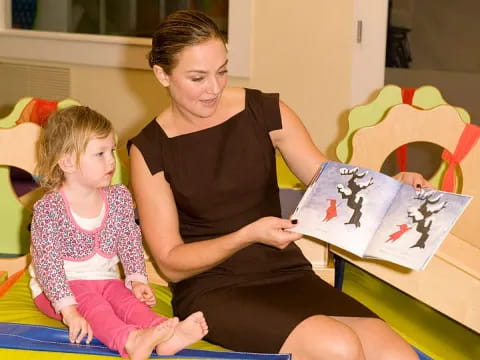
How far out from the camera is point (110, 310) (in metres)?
1.83

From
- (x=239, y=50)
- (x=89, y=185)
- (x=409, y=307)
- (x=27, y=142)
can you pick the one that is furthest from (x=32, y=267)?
(x=239, y=50)

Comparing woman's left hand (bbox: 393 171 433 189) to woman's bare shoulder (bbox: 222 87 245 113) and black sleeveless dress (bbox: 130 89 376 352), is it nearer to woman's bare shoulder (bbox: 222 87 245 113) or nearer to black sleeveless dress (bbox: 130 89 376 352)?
black sleeveless dress (bbox: 130 89 376 352)

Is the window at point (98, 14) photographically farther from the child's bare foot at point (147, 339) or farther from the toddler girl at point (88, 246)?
the child's bare foot at point (147, 339)

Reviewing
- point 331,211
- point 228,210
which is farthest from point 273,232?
point 228,210

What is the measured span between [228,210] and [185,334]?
0.33 metres

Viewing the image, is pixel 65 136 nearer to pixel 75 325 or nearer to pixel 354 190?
pixel 75 325

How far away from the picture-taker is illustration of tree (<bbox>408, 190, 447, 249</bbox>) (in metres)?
1.70

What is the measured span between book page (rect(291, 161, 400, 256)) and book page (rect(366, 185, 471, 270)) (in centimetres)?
3

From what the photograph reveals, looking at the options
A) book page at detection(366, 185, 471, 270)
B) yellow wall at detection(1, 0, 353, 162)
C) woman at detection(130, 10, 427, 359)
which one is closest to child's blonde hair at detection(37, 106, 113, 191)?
woman at detection(130, 10, 427, 359)

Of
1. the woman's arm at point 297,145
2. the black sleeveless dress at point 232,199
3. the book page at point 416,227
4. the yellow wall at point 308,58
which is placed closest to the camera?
the book page at point 416,227

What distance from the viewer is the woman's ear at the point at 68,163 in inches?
73.2

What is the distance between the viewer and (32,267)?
6.48ft

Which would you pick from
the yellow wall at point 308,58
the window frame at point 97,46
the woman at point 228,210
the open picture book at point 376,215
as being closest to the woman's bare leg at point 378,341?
the woman at point 228,210

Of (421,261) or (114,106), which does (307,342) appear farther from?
(114,106)
